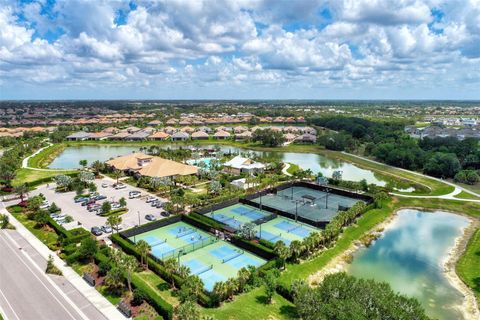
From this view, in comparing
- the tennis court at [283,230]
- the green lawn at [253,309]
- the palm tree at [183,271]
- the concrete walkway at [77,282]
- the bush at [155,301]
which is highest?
the palm tree at [183,271]

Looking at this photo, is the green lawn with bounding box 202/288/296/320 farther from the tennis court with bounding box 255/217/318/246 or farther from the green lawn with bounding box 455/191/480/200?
the green lawn with bounding box 455/191/480/200

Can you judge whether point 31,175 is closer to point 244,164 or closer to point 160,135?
point 244,164

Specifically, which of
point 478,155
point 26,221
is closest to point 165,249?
point 26,221

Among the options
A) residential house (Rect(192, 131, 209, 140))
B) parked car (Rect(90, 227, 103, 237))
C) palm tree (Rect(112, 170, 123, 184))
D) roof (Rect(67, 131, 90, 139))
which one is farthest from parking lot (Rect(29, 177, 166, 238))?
roof (Rect(67, 131, 90, 139))

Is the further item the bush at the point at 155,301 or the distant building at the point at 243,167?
the distant building at the point at 243,167

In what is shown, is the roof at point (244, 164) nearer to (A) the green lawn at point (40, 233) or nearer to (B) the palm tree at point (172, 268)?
(A) the green lawn at point (40, 233)

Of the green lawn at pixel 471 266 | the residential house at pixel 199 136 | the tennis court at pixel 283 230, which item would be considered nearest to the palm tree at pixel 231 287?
the tennis court at pixel 283 230

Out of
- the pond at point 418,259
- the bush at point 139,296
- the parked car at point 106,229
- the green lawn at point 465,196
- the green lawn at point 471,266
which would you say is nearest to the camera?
the bush at point 139,296

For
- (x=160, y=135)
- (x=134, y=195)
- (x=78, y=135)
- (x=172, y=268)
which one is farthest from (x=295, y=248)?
(x=78, y=135)
